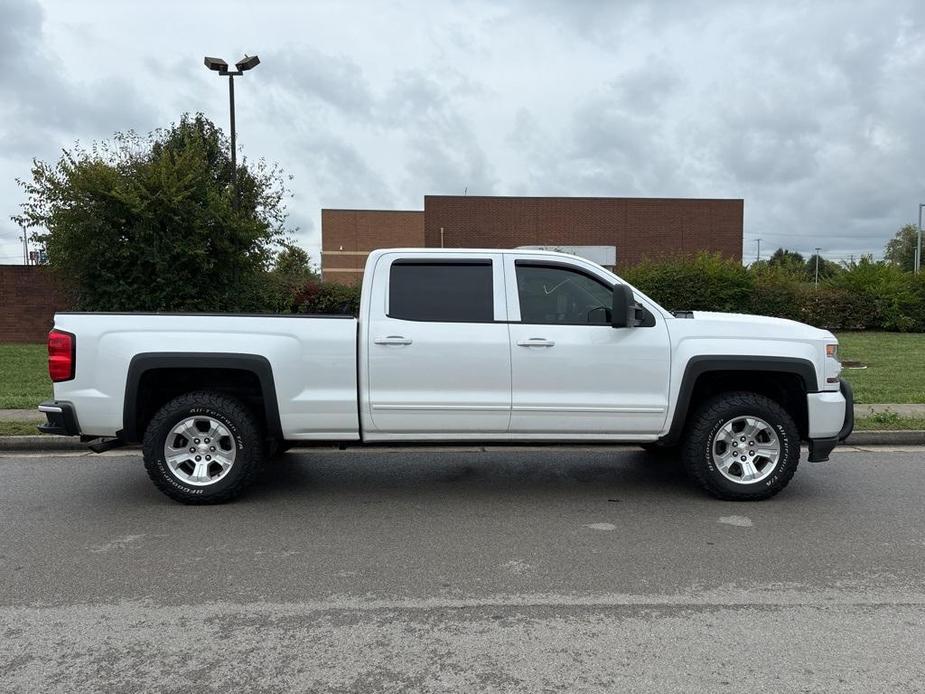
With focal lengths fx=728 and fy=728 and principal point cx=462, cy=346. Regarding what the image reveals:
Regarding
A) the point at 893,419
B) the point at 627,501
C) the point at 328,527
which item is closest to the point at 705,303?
the point at 893,419

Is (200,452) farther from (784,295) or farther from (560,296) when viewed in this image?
(784,295)

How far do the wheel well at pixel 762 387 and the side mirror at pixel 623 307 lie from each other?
2.74 ft

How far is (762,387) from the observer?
5.95m

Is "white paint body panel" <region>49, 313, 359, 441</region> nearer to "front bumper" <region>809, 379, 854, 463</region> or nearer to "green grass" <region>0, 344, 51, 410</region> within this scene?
"front bumper" <region>809, 379, 854, 463</region>

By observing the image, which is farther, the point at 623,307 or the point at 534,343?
the point at 534,343

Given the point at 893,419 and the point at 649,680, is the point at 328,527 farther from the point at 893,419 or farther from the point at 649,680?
the point at 893,419

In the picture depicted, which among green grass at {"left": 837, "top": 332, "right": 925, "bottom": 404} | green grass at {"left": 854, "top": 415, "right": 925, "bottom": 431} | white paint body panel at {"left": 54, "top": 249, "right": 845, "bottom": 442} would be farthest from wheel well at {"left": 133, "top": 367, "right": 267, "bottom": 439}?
green grass at {"left": 837, "top": 332, "right": 925, "bottom": 404}

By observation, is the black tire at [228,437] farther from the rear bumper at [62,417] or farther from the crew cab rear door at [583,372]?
the crew cab rear door at [583,372]

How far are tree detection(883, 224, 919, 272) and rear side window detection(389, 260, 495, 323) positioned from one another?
85.6m

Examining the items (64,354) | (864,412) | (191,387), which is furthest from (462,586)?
(864,412)

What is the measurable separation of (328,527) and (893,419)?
708 cm

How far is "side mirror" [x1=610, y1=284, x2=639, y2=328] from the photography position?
17.6 ft

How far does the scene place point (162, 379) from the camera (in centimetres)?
573

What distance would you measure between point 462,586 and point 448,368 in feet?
6.01
